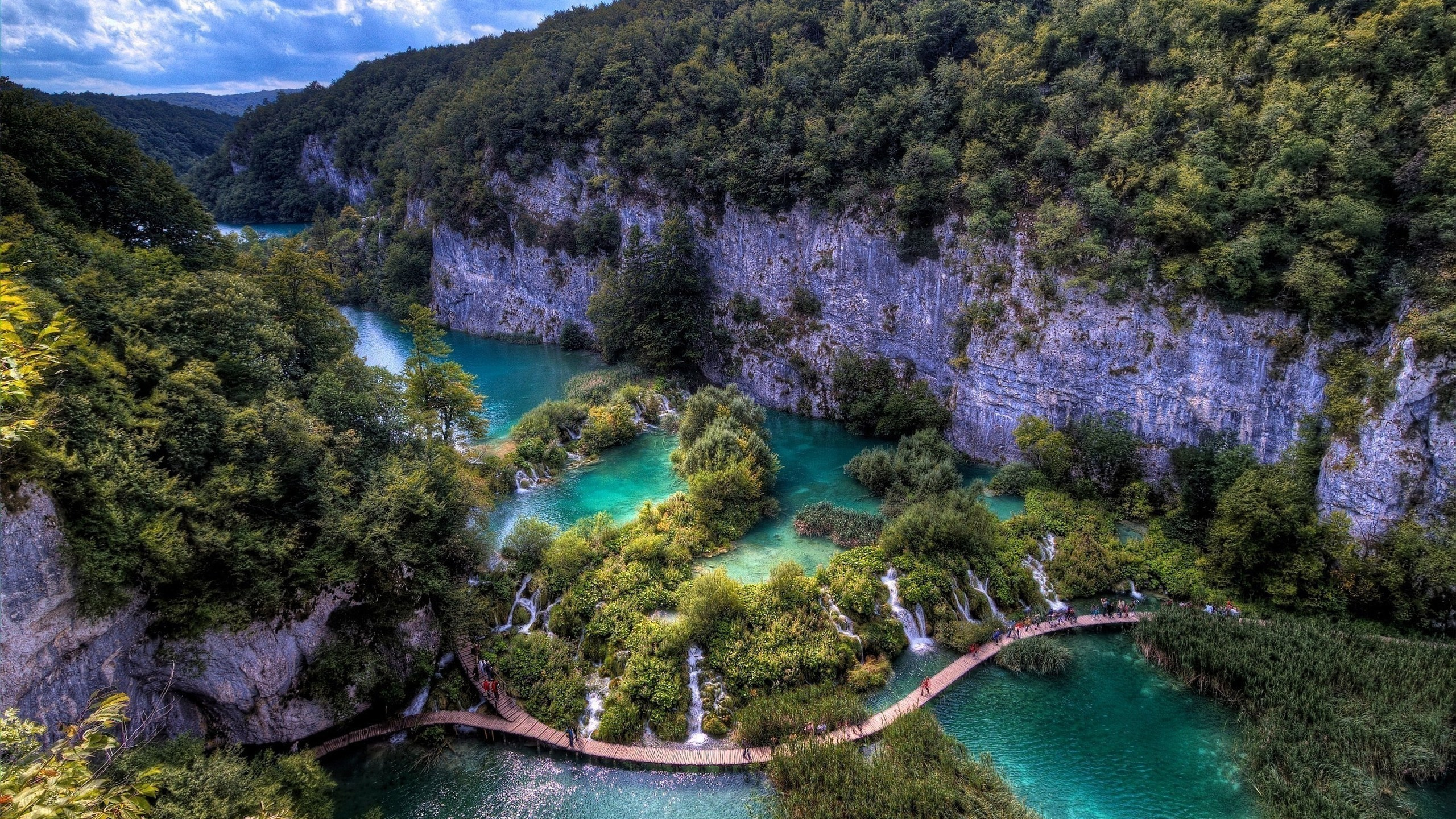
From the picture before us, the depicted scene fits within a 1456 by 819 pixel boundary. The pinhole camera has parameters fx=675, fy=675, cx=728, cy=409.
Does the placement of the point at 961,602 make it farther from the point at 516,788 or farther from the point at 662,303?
the point at 662,303

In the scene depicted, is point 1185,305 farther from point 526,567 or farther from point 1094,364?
point 526,567

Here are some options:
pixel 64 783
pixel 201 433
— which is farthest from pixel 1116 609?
pixel 201 433

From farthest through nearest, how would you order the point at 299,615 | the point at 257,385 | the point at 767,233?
the point at 767,233 < the point at 257,385 < the point at 299,615

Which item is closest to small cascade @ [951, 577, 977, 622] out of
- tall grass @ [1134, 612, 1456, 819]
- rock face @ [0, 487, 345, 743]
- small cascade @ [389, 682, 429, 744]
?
tall grass @ [1134, 612, 1456, 819]

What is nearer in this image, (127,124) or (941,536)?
(941,536)

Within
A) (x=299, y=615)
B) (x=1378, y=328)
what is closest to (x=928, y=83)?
(x=1378, y=328)

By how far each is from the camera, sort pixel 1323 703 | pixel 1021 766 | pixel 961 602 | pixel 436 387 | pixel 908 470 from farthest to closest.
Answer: pixel 908 470 < pixel 436 387 < pixel 961 602 < pixel 1323 703 < pixel 1021 766
